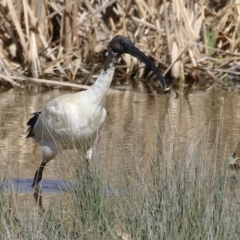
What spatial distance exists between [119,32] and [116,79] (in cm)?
56

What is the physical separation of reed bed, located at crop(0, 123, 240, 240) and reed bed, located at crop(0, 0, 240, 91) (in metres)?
5.07

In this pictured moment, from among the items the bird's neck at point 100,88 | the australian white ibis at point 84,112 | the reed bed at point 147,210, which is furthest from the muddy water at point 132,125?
the reed bed at point 147,210

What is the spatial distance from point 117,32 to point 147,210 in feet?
20.9

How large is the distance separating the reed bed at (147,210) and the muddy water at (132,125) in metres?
1.13

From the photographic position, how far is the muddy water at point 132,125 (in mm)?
6179

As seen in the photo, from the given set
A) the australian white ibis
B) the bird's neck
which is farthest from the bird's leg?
the bird's neck

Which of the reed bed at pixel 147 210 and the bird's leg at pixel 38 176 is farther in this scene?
the bird's leg at pixel 38 176

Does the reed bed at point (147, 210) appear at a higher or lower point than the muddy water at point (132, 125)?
higher

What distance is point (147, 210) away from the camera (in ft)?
12.8

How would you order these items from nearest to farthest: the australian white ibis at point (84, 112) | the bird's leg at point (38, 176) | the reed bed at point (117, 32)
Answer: the australian white ibis at point (84, 112)
the bird's leg at point (38, 176)
the reed bed at point (117, 32)

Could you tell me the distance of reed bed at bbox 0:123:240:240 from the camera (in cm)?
381

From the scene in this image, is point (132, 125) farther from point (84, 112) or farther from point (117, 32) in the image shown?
point (117, 32)

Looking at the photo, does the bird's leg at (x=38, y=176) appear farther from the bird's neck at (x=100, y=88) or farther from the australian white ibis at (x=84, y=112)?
the bird's neck at (x=100, y=88)

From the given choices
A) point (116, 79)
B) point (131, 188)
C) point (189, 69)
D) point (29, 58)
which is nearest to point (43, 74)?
point (29, 58)
